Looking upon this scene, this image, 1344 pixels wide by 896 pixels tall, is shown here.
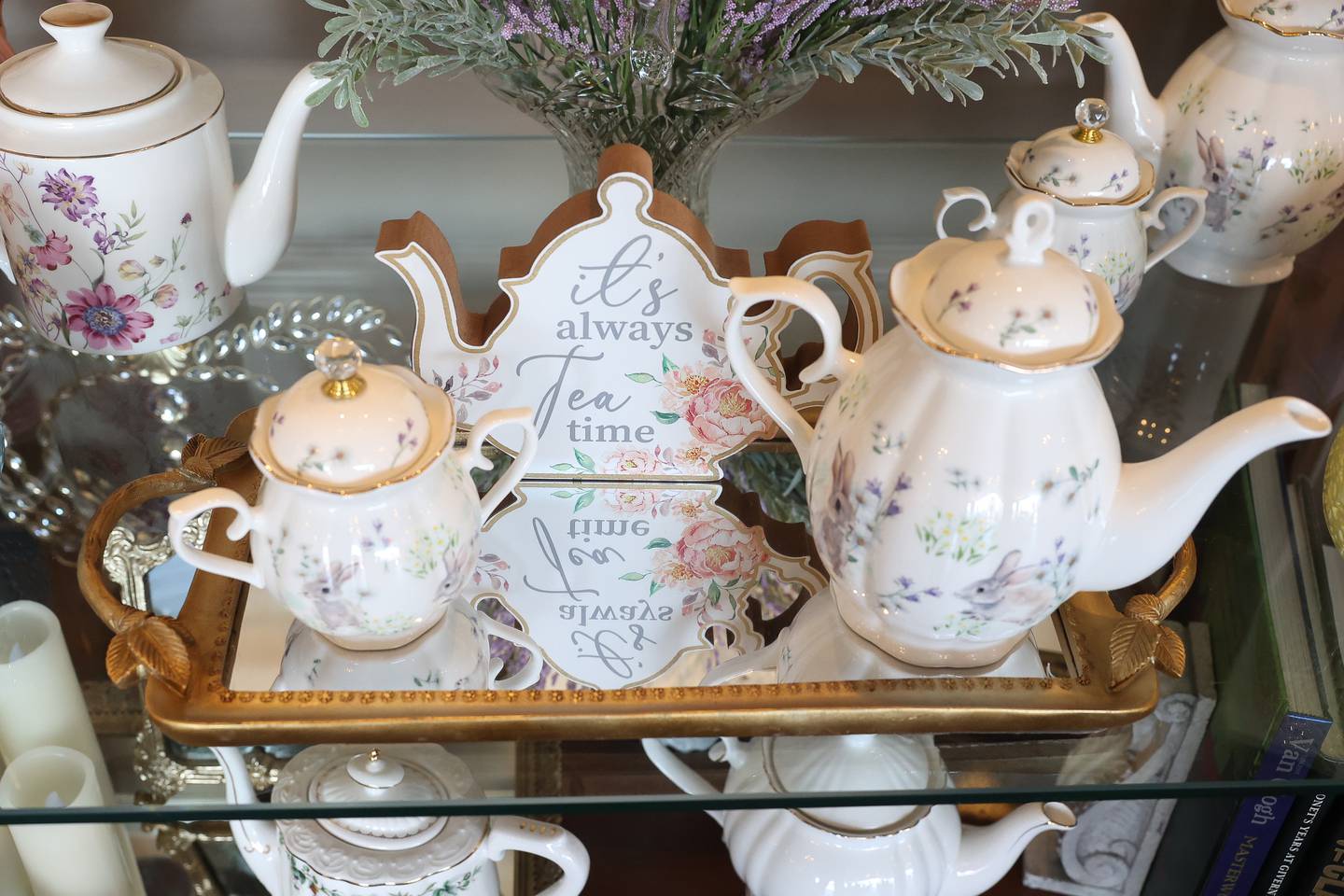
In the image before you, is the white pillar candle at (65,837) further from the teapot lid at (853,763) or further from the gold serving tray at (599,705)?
the teapot lid at (853,763)

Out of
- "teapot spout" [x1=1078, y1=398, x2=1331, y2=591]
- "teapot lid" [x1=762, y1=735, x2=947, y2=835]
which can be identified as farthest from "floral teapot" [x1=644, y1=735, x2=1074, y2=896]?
"teapot spout" [x1=1078, y1=398, x2=1331, y2=591]

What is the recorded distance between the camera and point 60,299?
644 mm

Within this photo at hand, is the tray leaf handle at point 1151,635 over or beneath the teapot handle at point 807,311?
beneath

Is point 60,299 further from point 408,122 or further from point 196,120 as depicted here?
point 408,122

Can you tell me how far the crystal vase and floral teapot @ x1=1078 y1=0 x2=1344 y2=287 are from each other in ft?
0.64

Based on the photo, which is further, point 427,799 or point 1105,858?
point 1105,858

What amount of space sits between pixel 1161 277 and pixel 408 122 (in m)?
0.50

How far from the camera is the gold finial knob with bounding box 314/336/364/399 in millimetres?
459

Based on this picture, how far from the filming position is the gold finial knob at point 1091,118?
60cm

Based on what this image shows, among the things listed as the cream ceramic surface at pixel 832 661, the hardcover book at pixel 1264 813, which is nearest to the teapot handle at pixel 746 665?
the cream ceramic surface at pixel 832 661

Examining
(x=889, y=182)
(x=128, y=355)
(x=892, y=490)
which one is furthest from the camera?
(x=889, y=182)

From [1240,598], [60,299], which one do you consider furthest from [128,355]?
[1240,598]

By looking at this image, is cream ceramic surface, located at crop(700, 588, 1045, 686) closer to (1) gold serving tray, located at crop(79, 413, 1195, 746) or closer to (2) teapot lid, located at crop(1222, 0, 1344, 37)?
(1) gold serving tray, located at crop(79, 413, 1195, 746)

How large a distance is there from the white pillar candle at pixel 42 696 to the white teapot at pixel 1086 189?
1.54ft
